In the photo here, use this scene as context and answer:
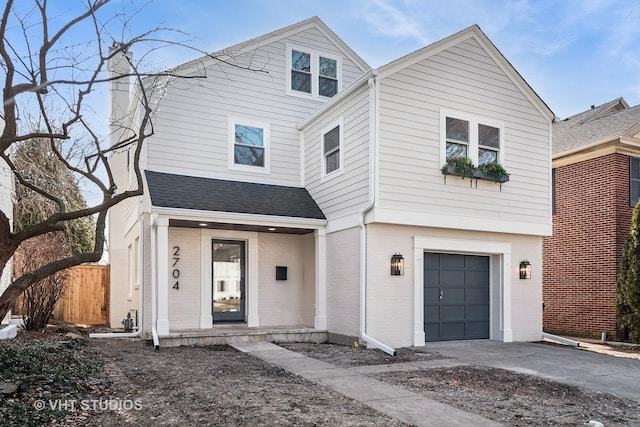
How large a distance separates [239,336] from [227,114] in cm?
482

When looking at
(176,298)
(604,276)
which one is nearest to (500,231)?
(604,276)

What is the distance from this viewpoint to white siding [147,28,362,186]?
1091 centimetres

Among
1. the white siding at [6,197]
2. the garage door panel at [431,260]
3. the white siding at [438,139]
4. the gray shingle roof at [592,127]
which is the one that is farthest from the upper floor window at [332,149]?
the white siding at [6,197]

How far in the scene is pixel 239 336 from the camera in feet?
32.2

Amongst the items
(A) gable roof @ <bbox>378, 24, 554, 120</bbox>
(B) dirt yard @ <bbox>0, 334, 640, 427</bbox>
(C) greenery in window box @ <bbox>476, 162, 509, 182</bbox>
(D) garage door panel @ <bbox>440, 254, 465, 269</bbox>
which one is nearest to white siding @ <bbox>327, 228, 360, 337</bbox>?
(B) dirt yard @ <bbox>0, 334, 640, 427</bbox>

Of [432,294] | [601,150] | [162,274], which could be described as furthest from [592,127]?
[162,274]

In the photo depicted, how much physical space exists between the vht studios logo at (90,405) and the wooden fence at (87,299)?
33.7 feet

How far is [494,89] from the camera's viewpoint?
10.9 m

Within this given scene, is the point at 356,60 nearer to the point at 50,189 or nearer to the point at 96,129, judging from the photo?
the point at 96,129

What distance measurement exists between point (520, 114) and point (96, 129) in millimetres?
8557

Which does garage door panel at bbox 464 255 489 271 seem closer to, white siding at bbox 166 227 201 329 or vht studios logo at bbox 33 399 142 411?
white siding at bbox 166 227 201 329

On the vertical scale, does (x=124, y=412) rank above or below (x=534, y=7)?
below

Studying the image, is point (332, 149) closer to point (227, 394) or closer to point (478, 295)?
point (478, 295)

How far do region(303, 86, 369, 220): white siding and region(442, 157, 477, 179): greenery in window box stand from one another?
5.49ft
